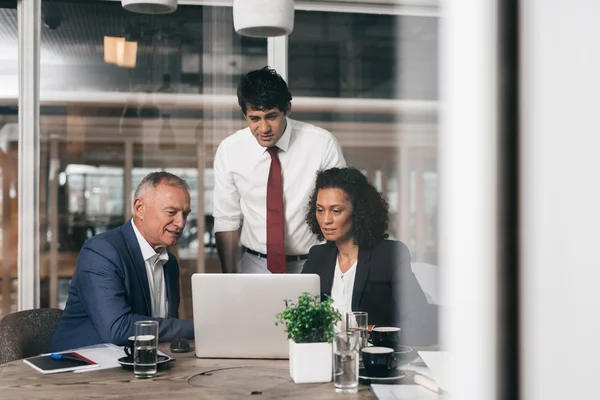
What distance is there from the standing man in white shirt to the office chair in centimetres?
128

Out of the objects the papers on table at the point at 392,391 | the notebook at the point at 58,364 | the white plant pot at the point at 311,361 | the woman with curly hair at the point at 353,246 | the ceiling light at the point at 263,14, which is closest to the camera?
the papers on table at the point at 392,391

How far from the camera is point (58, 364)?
2088 millimetres

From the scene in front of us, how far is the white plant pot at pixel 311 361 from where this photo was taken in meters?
1.90

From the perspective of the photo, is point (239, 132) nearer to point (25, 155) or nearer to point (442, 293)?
point (25, 155)

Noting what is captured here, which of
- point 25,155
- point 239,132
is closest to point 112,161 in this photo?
point 25,155

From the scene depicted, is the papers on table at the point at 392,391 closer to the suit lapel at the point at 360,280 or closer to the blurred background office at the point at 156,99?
the suit lapel at the point at 360,280

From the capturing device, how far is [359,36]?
3.97 m

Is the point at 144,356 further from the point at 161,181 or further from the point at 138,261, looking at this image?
the point at 161,181

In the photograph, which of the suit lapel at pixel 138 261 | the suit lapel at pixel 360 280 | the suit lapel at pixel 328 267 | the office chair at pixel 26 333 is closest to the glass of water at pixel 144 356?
the office chair at pixel 26 333

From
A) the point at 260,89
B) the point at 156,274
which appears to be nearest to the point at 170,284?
the point at 156,274

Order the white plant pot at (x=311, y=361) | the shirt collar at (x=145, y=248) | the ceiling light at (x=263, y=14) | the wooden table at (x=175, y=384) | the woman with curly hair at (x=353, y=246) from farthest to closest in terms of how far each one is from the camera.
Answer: the woman with curly hair at (x=353, y=246)
the shirt collar at (x=145, y=248)
the ceiling light at (x=263, y=14)
the white plant pot at (x=311, y=361)
the wooden table at (x=175, y=384)

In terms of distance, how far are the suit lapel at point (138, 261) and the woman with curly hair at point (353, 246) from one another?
896 millimetres

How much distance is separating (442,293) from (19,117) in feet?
13.1

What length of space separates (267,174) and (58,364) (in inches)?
81.1
